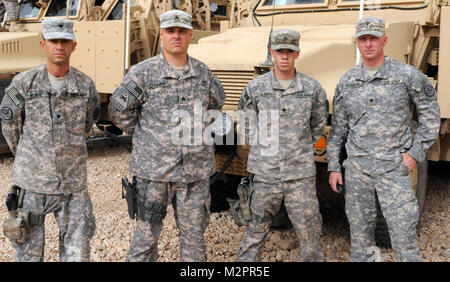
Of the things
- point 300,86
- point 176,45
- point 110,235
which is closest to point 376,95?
point 300,86

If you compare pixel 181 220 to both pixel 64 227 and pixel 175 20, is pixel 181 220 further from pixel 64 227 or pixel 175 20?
pixel 175 20

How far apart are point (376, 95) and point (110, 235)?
90.7 inches

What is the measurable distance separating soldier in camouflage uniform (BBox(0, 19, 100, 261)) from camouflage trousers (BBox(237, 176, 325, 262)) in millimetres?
943

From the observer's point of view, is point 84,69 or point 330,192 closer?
point 330,192

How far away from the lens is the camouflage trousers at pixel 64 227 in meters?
2.77

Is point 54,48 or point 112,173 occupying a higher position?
point 54,48

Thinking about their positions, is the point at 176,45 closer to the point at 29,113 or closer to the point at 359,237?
the point at 29,113

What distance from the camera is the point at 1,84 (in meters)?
5.98

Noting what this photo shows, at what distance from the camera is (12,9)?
723 centimetres

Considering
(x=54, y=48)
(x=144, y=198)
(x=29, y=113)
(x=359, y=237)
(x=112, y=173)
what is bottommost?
(x=112, y=173)

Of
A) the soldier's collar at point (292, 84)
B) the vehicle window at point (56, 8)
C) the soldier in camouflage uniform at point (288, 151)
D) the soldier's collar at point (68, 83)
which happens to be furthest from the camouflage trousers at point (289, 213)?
the vehicle window at point (56, 8)

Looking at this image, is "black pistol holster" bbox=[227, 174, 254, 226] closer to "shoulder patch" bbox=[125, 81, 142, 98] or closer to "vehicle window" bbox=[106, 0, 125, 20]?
"shoulder patch" bbox=[125, 81, 142, 98]

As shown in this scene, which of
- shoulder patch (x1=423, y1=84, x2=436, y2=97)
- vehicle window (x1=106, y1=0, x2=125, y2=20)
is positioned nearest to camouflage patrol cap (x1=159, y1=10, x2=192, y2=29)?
shoulder patch (x1=423, y1=84, x2=436, y2=97)

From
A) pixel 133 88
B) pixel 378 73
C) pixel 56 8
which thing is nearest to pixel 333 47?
pixel 378 73
